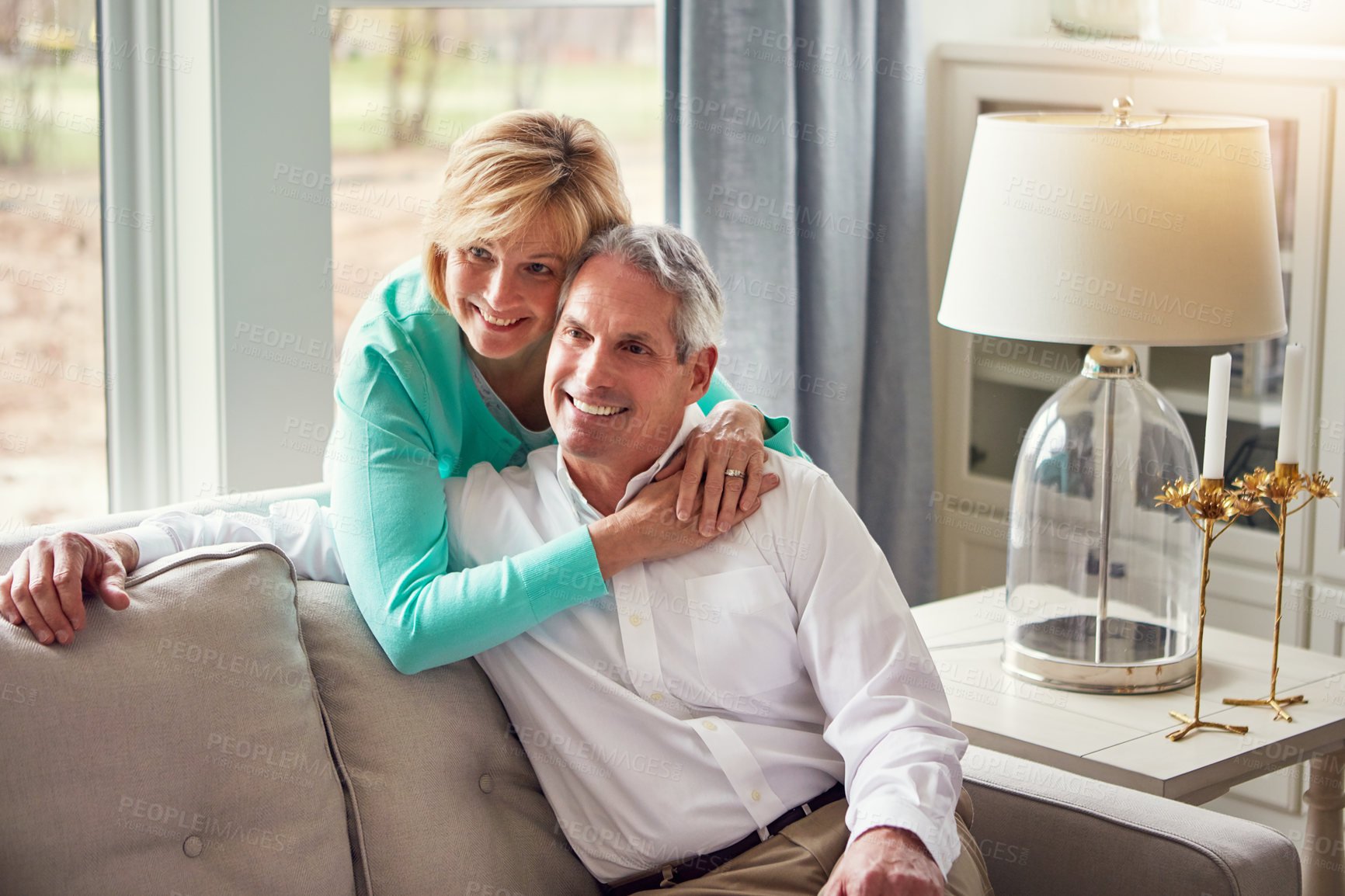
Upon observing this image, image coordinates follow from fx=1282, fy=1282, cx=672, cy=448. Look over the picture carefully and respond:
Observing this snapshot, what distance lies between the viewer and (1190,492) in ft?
5.70

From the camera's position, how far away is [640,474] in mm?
1600

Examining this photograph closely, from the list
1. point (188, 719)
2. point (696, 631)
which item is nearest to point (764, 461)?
point (696, 631)

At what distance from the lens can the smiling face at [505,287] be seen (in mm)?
1554

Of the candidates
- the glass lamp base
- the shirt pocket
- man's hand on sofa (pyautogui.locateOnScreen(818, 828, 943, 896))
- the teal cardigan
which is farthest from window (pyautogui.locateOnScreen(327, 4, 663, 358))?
man's hand on sofa (pyautogui.locateOnScreen(818, 828, 943, 896))

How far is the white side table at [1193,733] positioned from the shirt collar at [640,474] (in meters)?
0.59

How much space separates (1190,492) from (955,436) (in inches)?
50.8

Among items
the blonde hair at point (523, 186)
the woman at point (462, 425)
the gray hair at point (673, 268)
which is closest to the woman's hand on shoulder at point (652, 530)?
the woman at point (462, 425)

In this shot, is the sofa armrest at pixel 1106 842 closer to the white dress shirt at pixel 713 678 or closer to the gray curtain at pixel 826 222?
the white dress shirt at pixel 713 678

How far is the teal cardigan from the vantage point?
A: 57.2 inches

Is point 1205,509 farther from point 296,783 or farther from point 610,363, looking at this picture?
point 296,783

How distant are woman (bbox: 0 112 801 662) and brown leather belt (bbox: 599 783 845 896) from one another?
1.07 feet

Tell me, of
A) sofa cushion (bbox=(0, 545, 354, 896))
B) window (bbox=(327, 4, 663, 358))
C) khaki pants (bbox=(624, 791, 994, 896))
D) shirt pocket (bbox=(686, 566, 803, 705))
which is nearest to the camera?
sofa cushion (bbox=(0, 545, 354, 896))

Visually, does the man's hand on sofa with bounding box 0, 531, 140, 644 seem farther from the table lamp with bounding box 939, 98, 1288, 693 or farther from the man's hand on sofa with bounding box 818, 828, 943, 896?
the table lamp with bounding box 939, 98, 1288, 693

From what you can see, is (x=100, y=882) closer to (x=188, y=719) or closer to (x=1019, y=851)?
(x=188, y=719)
